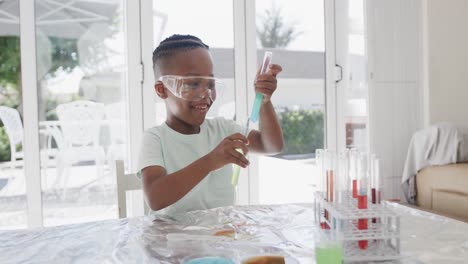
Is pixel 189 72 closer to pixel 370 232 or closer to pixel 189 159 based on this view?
pixel 189 159

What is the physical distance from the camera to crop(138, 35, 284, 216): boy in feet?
3.49

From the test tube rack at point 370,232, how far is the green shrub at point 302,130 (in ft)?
6.09

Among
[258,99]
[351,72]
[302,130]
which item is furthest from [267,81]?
[351,72]

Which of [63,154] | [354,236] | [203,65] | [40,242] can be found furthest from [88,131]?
[354,236]

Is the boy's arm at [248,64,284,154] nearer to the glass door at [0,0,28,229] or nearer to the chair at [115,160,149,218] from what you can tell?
the chair at [115,160,149,218]

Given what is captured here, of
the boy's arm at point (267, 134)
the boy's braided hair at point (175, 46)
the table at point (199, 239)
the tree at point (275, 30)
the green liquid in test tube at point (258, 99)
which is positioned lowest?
the table at point (199, 239)

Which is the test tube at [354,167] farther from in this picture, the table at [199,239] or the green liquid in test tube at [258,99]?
the green liquid in test tube at [258,99]

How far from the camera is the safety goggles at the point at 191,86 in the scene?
1.12m

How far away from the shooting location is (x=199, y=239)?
0.73 metres

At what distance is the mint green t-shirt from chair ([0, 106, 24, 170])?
118 centimetres

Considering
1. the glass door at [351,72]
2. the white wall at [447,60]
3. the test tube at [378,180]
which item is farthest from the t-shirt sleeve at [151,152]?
the white wall at [447,60]

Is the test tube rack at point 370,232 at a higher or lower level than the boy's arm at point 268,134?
lower

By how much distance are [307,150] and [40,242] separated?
1.99m

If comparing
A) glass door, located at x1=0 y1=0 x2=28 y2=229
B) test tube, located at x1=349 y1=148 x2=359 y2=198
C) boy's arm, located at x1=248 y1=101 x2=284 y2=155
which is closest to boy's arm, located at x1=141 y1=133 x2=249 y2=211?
test tube, located at x1=349 y1=148 x2=359 y2=198
